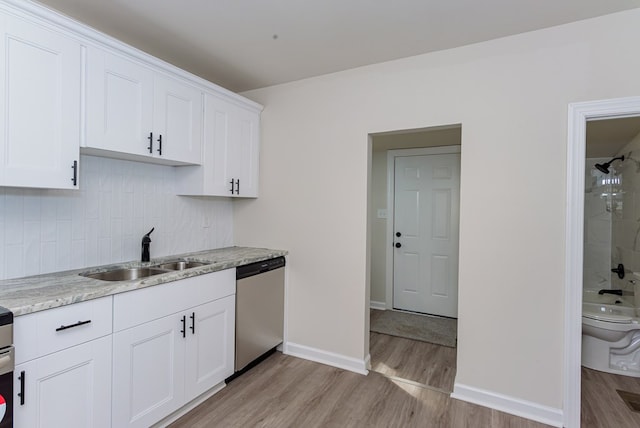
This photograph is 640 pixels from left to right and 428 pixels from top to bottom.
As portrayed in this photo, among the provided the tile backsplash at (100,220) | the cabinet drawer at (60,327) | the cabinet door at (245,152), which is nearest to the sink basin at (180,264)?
the tile backsplash at (100,220)

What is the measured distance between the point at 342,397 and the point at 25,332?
1.89m

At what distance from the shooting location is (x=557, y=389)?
208cm

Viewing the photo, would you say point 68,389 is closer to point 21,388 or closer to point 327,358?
point 21,388

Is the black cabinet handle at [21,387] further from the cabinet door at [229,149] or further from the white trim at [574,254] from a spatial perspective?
the white trim at [574,254]

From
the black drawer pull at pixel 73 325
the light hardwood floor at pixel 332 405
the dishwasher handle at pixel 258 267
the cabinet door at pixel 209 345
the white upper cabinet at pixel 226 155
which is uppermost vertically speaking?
the white upper cabinet at pixel 226 155

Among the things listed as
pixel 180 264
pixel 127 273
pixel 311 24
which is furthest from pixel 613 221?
pixel 127 273

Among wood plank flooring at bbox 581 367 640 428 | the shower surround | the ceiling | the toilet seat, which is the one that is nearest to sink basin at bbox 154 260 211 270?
the ceiling

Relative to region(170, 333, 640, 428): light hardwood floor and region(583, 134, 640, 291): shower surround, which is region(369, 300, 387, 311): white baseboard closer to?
region(170, 333, 640, 428): light hardwood floor

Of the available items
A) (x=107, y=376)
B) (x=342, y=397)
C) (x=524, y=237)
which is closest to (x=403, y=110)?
(x=524, y=237)

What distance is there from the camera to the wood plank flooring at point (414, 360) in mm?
2617

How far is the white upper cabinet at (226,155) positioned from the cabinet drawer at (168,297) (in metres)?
0.74

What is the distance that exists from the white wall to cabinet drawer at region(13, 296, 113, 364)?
64.0 inches

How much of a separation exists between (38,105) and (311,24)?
5.11 ft

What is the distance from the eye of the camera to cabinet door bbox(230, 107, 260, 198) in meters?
2.88
